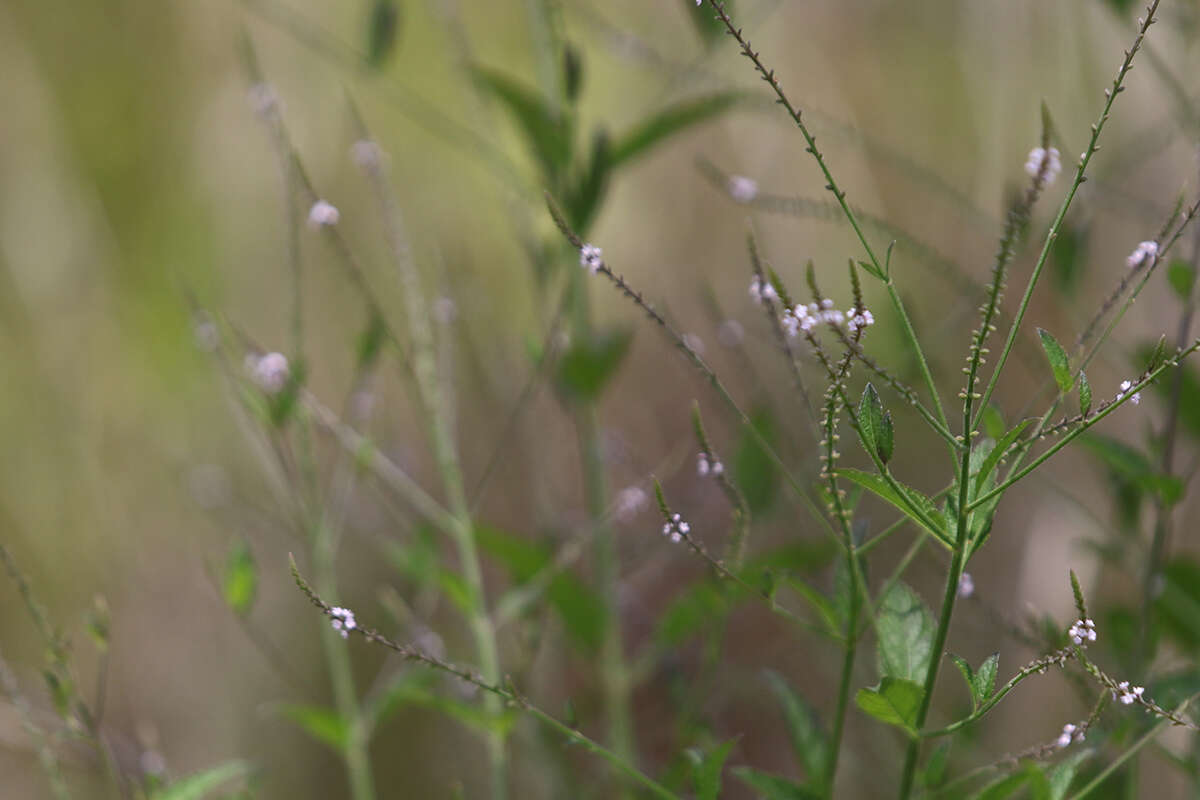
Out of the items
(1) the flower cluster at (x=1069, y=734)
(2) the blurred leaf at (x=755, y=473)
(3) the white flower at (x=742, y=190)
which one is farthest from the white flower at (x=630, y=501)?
(1) the flower cluster at (x=1069, y=734)

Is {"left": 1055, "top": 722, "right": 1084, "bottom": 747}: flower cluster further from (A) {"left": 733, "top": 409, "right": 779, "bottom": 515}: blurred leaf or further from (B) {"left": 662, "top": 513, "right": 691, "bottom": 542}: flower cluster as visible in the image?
(A) {"left": 733, "top": 409, "right": 779, "bottom": 515}: blurred leaf

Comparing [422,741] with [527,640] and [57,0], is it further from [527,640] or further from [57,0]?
[57,0]

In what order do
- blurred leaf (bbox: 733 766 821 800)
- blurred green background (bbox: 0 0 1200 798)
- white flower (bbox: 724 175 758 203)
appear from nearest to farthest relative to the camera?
1. blurred leaf (bbox: 733 766 821 800)
2. white flower (bbox: 724 175 758 203)
3. blurred green background (bbox: 0 0 1200 798)

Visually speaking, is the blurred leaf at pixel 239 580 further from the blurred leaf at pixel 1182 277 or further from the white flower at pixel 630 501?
the blurred leaf at pixel 1182 277

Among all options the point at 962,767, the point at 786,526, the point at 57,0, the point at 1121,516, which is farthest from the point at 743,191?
the point at 57,0

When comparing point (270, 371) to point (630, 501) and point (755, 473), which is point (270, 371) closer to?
point (630, 501)

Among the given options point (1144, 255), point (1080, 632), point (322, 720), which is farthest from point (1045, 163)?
point (322, 720)

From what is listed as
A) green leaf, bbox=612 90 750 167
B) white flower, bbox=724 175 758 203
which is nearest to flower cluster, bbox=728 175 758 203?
white flower, bbox=724 175 758 203
